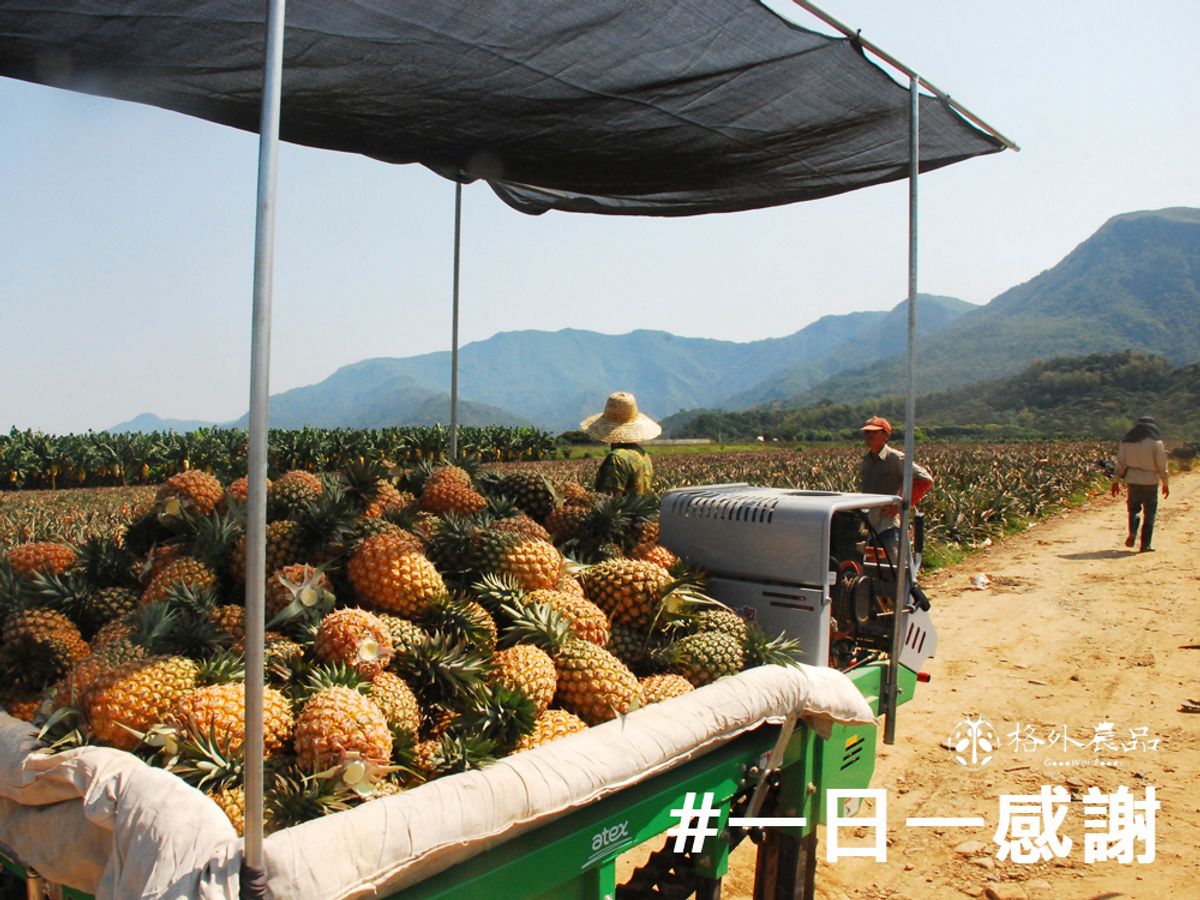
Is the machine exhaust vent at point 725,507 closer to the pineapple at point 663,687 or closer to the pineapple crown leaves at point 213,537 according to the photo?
the pineapple at point 663,687

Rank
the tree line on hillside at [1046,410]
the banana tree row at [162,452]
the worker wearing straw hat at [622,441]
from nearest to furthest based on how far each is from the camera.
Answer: the worker wearing straw hat at [622,441] < the banana tree row at [162,452] < the tree line on hillside at [1046,410]

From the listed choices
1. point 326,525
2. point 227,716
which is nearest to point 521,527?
point 326,525

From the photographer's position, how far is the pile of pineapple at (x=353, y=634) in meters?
2.49

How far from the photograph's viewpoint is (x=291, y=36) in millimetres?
3414

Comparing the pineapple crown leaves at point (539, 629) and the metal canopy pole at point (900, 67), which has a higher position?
the metal canopy pole at point (900, 67)

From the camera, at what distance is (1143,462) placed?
1390cm

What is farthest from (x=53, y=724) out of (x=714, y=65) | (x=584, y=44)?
(x=714, y=65)

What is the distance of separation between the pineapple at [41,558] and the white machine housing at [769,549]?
2637mm

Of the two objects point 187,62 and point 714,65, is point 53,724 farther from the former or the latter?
point 714,65

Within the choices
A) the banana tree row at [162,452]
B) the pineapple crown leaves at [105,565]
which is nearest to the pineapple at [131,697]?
the pineapple crown leaves at [105,565]

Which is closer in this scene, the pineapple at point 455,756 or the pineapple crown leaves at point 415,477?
the pineapple at point 455,756

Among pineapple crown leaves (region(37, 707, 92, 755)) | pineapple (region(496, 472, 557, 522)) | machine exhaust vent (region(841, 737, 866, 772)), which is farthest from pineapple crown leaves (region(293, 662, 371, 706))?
machine exhaust vent (region(841, 737, 866, 772))

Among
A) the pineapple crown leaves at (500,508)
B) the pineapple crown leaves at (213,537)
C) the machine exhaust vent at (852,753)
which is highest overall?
the pineapple crown leaves at (500,508)

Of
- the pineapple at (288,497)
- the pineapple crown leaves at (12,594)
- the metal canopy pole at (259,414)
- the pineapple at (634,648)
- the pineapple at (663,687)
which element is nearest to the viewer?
the metal canopy pole at (259,414)
